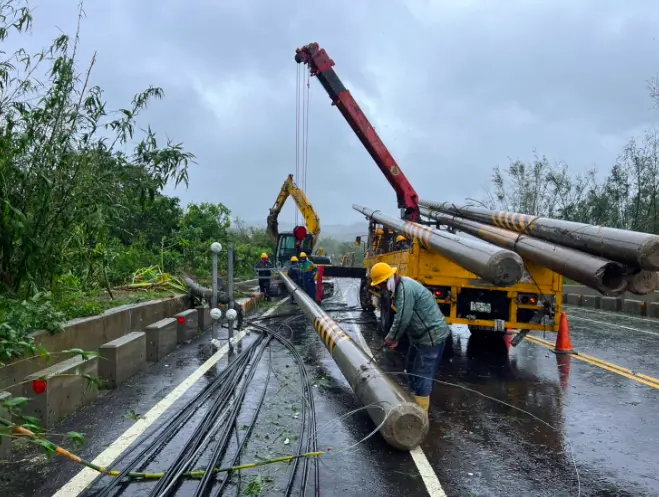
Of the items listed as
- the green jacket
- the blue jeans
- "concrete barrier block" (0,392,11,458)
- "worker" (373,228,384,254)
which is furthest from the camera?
"worker" (373,228,384,254)

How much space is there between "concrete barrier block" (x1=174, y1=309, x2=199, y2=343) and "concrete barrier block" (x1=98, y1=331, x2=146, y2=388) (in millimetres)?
2589

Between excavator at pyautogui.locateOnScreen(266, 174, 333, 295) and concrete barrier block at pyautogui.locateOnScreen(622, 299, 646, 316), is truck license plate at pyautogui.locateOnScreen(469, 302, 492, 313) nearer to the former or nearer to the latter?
excavator at pyautogui.locateOnScreen(266, 174, 333, 295)

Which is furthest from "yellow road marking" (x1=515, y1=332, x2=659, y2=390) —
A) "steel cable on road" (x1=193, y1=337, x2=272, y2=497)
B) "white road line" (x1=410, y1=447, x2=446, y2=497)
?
"steel cable on road" (x1=193, y1=337, x2=272, y2=497)

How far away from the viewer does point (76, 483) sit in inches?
170

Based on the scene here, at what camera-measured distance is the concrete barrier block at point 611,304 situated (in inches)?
865

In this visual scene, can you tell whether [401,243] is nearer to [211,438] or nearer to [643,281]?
[643,281]

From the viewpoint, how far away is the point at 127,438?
5363 mm

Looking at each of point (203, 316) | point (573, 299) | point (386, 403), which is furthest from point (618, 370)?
point (573, 299)

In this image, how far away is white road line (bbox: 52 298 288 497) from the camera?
4252 mm

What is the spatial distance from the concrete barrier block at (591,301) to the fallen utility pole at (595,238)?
16.0m

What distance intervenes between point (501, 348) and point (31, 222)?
829 cm

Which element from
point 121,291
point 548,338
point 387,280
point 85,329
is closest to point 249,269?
point 121,291

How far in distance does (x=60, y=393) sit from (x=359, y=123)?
1380 cm

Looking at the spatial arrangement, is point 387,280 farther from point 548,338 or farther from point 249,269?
point 249,269
